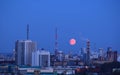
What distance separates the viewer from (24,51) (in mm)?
17422

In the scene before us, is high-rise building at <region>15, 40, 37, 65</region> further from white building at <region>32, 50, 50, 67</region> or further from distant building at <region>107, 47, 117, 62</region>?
distant building at <region>107, 47, 117, 62</region>

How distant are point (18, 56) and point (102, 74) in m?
8.03

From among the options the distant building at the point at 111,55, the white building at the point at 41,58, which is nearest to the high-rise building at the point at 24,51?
the white building at the point at 41,58

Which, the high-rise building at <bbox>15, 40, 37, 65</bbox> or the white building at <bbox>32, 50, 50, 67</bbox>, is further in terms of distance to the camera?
the high-rise building at <bbox>15, 40, 37, 65</bbox>

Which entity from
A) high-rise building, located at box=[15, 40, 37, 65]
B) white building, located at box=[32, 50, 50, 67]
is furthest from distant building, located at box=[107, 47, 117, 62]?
high-rise building, located at box=[15, 40, 37, 65]

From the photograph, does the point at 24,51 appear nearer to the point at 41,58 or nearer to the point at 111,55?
the point at 41,58

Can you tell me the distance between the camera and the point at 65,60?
61.9 ft

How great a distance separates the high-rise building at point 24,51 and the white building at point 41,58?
0.29 m

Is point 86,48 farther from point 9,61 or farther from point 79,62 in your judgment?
point 9,61

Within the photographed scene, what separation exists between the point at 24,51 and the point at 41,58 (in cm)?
107

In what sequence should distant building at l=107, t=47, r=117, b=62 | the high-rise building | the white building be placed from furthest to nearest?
the high-rise building → the white building → distant building at l=107, t=47, r=117, b=62

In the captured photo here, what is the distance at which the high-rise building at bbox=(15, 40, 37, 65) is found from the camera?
675 inches

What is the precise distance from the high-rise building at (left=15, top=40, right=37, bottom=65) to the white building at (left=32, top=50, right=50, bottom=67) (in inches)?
11.6

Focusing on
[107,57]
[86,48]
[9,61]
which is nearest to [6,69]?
[86,48]
